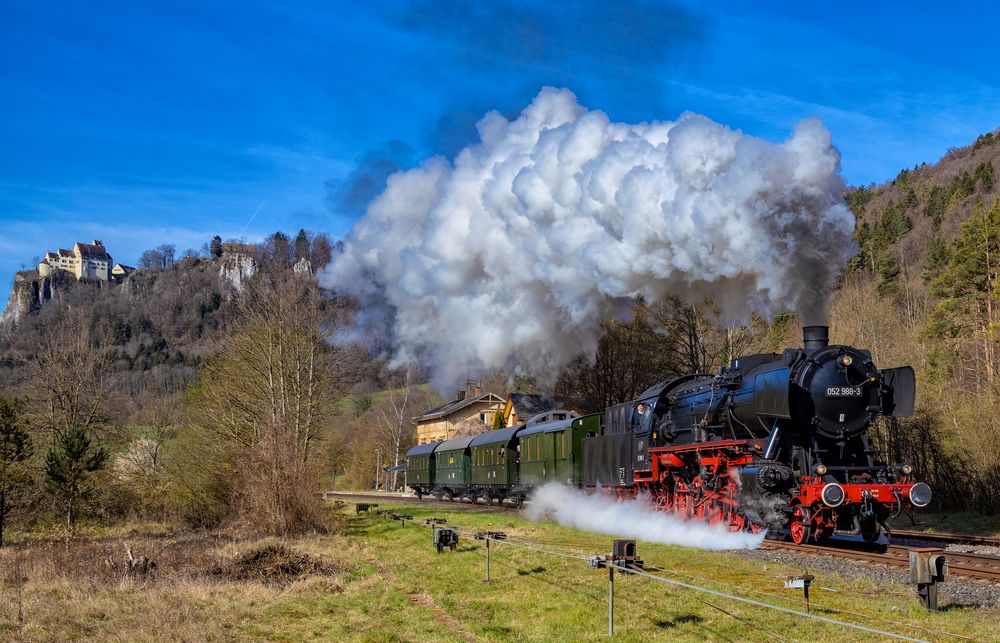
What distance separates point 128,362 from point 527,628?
134m

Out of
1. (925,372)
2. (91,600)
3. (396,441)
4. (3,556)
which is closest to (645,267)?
(91,600)

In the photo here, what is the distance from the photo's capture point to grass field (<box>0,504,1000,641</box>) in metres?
9.16

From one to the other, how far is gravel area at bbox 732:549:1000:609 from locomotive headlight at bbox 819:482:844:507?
3.00ft

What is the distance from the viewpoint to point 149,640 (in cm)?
894

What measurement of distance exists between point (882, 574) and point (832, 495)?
2.10 meters

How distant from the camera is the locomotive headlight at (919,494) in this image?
14.2m

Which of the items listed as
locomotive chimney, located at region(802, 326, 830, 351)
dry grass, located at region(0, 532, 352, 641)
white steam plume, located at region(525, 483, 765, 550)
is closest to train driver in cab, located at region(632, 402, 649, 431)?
white steam plume, located at region(525, 483, 765, 550)

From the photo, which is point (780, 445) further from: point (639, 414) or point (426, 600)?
point (426, 600)

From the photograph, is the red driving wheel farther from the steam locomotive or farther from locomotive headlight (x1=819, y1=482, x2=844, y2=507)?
locomotive headlight (x1=819, y1=482, x2=844, y2=507)

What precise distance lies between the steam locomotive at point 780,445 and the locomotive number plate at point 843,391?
2 centimetres

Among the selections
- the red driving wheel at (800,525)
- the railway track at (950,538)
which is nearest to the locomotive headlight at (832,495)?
the red driving wheel at (800,525)

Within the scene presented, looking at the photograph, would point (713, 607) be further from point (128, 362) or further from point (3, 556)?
point (128, 362)

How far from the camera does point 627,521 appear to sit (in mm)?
20562

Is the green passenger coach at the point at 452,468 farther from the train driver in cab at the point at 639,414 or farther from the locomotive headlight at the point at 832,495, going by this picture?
the locomotive headlight at the point at 832,495
